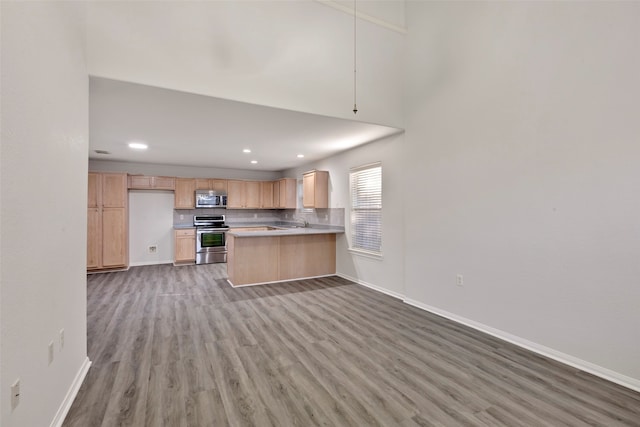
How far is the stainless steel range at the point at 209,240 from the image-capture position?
23.7 ft

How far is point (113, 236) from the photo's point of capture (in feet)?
20.3

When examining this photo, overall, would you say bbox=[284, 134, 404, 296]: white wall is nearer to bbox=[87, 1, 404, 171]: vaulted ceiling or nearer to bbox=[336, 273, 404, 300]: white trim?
bbox=[336, 273, 404, 300]: white trim

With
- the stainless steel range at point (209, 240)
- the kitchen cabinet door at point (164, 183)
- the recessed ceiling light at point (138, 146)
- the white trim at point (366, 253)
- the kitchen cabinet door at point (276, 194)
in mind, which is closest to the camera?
the white trim at point (366, 253)

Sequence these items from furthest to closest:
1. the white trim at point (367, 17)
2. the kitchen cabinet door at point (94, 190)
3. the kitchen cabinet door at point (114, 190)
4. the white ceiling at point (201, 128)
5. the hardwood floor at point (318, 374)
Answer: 1. the kitchen cabinet door at point (114, 190)
2. the kitchen cabinet door at point (94, 190)
3. the white trim at point (367, 17)
4. the white ceiling at point (201, 128)
5. the hardwood floor at point (318, 374)

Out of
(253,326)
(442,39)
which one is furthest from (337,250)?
(442,39)

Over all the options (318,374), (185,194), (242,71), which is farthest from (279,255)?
(185,194)

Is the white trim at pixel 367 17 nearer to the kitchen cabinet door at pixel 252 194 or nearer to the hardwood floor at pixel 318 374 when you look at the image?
the hardwood floor at pixel 318 374

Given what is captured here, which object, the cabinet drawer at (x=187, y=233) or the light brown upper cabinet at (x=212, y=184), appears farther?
the light brown upper cabinet at (x=212, y=184)

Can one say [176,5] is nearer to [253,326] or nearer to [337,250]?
[253,326]

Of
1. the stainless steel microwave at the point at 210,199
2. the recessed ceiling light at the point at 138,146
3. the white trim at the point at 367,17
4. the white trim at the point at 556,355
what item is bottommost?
the white trim at the point at 556,355

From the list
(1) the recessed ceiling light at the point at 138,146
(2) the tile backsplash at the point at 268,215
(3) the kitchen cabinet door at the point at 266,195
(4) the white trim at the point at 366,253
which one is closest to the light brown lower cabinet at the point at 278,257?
(2) the tile backsplash at the point at 268,215

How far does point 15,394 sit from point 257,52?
10.9 feet

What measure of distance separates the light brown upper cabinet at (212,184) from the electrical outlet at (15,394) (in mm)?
6689

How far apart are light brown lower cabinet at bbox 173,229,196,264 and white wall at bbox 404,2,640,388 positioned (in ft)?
18.5
